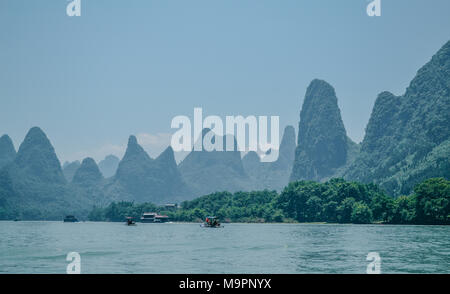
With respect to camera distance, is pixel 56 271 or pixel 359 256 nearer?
pixel 56 271

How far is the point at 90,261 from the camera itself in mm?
47031

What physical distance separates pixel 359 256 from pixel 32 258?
30.6m

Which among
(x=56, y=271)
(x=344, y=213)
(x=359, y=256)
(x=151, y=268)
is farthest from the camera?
(x=344, y=213)

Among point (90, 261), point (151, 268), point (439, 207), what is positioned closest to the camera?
point (151, 268)

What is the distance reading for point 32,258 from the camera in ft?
159
